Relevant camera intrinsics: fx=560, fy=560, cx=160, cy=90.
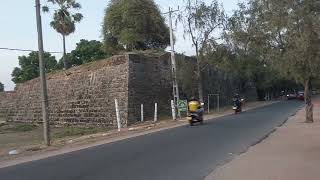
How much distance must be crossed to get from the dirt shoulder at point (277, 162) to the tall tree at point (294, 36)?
545 cm

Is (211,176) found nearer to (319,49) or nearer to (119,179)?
(119,179)

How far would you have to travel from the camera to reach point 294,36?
25484mm

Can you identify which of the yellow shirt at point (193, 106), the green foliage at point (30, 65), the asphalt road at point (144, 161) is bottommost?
the asphalt road at point (144, 161)

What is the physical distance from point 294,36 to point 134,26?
33.2 metres

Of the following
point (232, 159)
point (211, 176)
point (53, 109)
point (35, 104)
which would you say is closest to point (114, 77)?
point (53, 109)

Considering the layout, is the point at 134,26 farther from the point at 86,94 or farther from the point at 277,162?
the point at 277,162

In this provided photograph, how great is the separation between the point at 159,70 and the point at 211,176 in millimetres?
33435

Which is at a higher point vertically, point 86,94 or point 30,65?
point 30,65

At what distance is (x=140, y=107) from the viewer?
3997 cm

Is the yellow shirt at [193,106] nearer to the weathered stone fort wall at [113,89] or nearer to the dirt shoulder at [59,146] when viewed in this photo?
the dirt shoulder at [59,146]

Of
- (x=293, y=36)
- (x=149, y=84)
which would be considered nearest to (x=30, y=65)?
(x=149, y=84)

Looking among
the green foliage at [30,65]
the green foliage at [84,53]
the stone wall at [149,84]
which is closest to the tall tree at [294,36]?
the stone wall at [149,84]

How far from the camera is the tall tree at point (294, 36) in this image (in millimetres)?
24172

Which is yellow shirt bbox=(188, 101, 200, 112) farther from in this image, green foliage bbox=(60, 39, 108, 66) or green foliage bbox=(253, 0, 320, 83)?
green foliage bbox=(60, 39, 108, 66)
